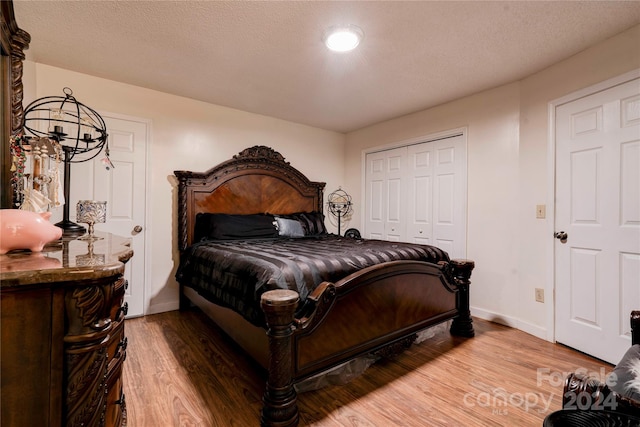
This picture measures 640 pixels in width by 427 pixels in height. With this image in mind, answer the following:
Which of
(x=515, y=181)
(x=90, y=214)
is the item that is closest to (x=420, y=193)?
(x=515, y=181)

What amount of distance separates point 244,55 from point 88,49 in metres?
1.23

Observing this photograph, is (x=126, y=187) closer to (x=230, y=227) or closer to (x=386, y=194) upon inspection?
(x=230, y=227)

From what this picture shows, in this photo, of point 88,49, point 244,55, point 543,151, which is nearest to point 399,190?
point 543,151

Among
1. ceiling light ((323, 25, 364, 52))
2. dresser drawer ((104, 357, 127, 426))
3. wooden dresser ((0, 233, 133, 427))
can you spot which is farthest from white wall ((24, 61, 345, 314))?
wooden dresser ((0, 233, 133, 427))

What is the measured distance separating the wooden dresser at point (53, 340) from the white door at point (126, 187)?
248 cm

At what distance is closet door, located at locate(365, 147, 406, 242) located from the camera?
13.1 ft

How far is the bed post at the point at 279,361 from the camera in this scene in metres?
1.41

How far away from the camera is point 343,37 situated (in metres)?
2.12

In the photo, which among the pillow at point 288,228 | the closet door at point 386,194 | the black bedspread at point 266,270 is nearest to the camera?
the black bedspread at point 266,270

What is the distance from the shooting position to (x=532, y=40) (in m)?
2.18

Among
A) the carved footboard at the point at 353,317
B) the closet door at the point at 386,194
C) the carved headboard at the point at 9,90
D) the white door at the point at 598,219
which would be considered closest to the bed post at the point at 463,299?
the carved footboard at the point at 353,317

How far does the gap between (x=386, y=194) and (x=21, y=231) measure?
149 inches

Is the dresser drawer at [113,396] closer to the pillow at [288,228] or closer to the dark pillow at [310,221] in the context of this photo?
the pillow at [288,228]

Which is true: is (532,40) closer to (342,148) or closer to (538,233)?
(538,233)
